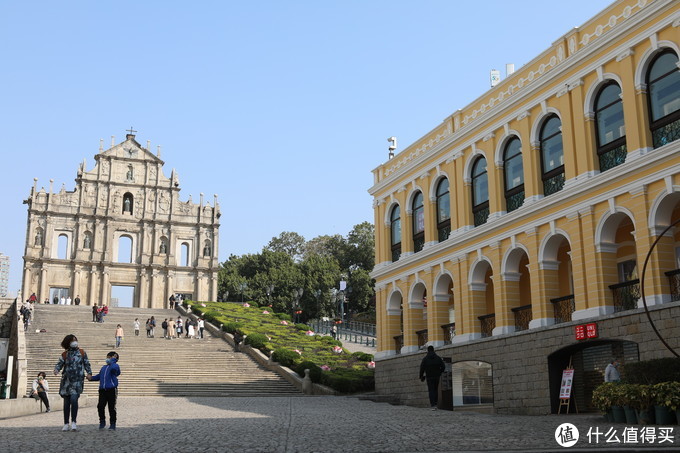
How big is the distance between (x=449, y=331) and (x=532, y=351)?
575 centimetres

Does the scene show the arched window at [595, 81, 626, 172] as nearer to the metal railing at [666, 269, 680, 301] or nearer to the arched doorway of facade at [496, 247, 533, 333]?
the metal railing at [666, 269, 680, 301]

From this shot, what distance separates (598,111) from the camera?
71.1 feet

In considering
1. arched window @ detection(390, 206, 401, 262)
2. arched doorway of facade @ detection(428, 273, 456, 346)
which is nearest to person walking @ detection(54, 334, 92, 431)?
arched doorway of facade @ detection(428, 273, 456, 346)

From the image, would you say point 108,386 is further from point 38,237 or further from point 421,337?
point 38,237

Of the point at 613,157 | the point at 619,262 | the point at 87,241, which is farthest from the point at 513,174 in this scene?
the point at 87,241

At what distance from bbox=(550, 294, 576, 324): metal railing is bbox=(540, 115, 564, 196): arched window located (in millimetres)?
3355

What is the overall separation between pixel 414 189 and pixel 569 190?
9925mm

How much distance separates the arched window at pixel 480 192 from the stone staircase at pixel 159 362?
40.0 ft

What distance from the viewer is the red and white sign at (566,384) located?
67.7 ft

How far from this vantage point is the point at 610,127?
21219 millimetres

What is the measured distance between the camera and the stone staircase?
32.5 m

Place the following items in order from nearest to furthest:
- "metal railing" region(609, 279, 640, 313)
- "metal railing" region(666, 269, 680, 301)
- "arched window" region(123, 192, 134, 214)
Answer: "metal railing" region(666, 269, 680, 301) → "metal railing" region(609, 279, 640, 313) → "arched window" region(123, 192, 134, 214)

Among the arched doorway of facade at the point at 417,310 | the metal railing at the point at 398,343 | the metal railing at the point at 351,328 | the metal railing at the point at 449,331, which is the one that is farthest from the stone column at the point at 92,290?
the metal railing at the point at 449,331

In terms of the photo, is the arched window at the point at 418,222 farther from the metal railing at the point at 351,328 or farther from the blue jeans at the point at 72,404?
the metal railing at the point at 351,328
